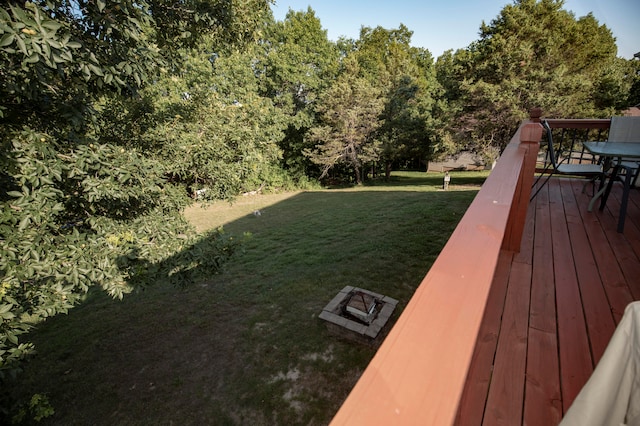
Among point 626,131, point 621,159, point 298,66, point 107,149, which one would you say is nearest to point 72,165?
point 107,149

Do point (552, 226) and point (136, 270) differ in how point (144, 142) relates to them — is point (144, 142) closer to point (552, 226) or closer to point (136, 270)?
point (136, 270)

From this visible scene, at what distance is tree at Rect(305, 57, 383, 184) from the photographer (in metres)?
14.3

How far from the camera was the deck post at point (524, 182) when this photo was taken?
6.68 ft

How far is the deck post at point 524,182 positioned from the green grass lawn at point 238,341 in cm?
216

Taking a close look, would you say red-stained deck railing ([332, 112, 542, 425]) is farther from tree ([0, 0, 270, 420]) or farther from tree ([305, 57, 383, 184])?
tree ([305, 57, 383, 184])

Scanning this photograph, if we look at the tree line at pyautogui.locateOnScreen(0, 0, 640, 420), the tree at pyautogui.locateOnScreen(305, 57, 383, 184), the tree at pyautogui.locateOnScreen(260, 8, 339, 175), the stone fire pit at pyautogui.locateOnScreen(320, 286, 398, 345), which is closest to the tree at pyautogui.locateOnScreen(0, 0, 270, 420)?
the tree line at pyautogui.locateOnScreen(0, 0, 640, 420)

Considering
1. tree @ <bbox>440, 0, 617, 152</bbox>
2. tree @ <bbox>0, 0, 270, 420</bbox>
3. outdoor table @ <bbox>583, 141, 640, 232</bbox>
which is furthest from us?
tree @ <bbox>440, 0, 617, 152</bbox>

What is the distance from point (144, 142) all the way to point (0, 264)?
1.88 meters

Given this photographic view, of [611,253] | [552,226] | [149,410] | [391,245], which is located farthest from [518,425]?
[391,245]

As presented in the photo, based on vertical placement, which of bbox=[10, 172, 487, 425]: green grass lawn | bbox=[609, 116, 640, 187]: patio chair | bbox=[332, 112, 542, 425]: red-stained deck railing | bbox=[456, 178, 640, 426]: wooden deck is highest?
bbox=[609, 116, 640, 187]: patio chair

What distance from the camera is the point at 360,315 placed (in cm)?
377

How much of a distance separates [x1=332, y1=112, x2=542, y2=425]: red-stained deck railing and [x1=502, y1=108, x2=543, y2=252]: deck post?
1392 millimetres

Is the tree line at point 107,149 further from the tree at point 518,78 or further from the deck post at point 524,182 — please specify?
the tree at point 518,78

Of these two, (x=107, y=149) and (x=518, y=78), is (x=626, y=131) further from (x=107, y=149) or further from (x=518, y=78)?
(x=518, y=78)
